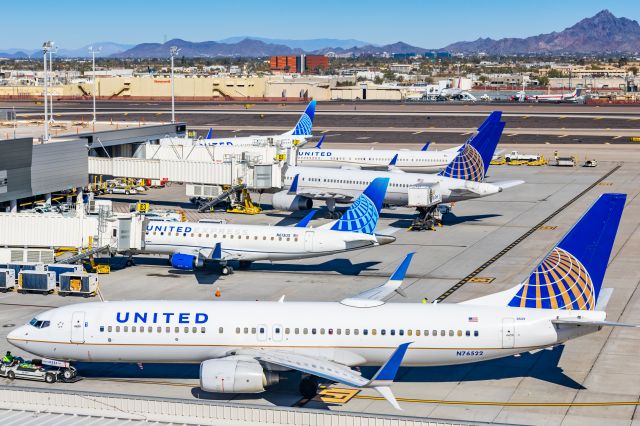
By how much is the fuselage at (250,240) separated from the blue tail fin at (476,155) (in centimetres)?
2391

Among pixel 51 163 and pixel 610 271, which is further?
pixel 51 163

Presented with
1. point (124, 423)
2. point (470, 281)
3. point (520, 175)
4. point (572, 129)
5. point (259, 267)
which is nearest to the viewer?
point (124, 423)

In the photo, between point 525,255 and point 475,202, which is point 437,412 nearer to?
point 525,255

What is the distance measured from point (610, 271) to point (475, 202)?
34833 mm

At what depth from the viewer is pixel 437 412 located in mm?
39406

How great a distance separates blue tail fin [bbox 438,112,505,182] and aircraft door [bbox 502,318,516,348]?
47302 mm

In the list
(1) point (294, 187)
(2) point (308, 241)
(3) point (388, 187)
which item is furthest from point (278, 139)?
(2) point (308, 241)

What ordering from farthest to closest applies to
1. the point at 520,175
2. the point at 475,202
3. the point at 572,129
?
the point at 572,129, the point at 520,175, the point at 475,202

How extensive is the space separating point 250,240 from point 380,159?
52848mm

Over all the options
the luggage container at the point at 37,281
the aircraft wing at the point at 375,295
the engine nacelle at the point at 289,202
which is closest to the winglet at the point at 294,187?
the engine nacelle at the point at 289,202

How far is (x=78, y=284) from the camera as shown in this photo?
199ft

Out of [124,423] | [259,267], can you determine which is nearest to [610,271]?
[259,267]

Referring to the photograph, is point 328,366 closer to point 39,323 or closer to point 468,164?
point 39,323

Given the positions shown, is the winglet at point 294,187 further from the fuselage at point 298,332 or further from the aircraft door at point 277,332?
the aircraft door at point 277,332
